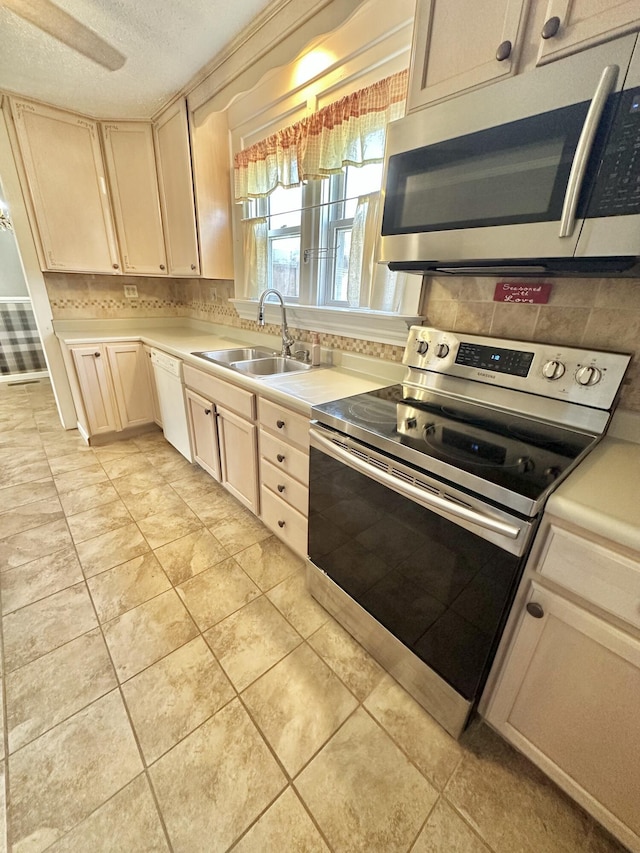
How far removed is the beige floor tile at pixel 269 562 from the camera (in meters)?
1.66

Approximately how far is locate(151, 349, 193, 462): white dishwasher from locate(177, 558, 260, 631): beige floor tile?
3.32 feet

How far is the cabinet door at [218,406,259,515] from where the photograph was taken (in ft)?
5.80

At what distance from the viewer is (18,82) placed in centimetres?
208

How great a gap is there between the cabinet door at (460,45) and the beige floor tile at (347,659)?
6.13 feet

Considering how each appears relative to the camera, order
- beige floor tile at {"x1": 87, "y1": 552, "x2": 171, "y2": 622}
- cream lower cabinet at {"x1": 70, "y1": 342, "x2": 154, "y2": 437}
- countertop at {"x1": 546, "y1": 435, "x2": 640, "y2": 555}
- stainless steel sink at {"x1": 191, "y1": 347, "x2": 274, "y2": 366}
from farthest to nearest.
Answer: cream lower cabinet at {"x1": 70, "y1": 342, "x2": 154, "y2": 437}
stainless steel sink at {"x1": 191, "y1": 347, "x2": 274, "y2": 366}
beige floor tile at {"x1": 87, "y1": 552, "x2": 171, "y2": 622}
countertop at {"x1": 546, "y1": 435, "x2": 640, "y2": 555}

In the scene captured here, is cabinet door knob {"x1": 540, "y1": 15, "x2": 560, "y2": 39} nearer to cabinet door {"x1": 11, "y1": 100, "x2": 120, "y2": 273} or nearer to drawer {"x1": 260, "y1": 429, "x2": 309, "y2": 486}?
drawer {"x1": 260, "y1": 429, "x2": 309, "y2": 486}

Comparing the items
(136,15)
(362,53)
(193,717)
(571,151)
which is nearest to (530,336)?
(571,151)

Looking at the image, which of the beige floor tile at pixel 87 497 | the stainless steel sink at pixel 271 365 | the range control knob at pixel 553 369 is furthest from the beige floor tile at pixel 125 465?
the range control knob at pixel 553 369

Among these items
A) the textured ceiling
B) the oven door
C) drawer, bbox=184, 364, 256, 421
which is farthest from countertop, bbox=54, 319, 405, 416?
the textured ceiling

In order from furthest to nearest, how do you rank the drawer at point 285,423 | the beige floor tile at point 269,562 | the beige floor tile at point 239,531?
the beige floor tile at point 239,531 < the beige floor tile at point 269,562 < the drawer at point 285,423

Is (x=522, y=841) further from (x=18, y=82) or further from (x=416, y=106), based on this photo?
(x=18, y=82)

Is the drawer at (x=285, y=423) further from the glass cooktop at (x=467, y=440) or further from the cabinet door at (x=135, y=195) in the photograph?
the cabinet door at (x=135, y=195)

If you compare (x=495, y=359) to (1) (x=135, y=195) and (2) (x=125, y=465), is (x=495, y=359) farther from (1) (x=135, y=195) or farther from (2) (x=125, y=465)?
(1) (x=135, y=195)

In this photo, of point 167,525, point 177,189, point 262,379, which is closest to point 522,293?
point 262,379
